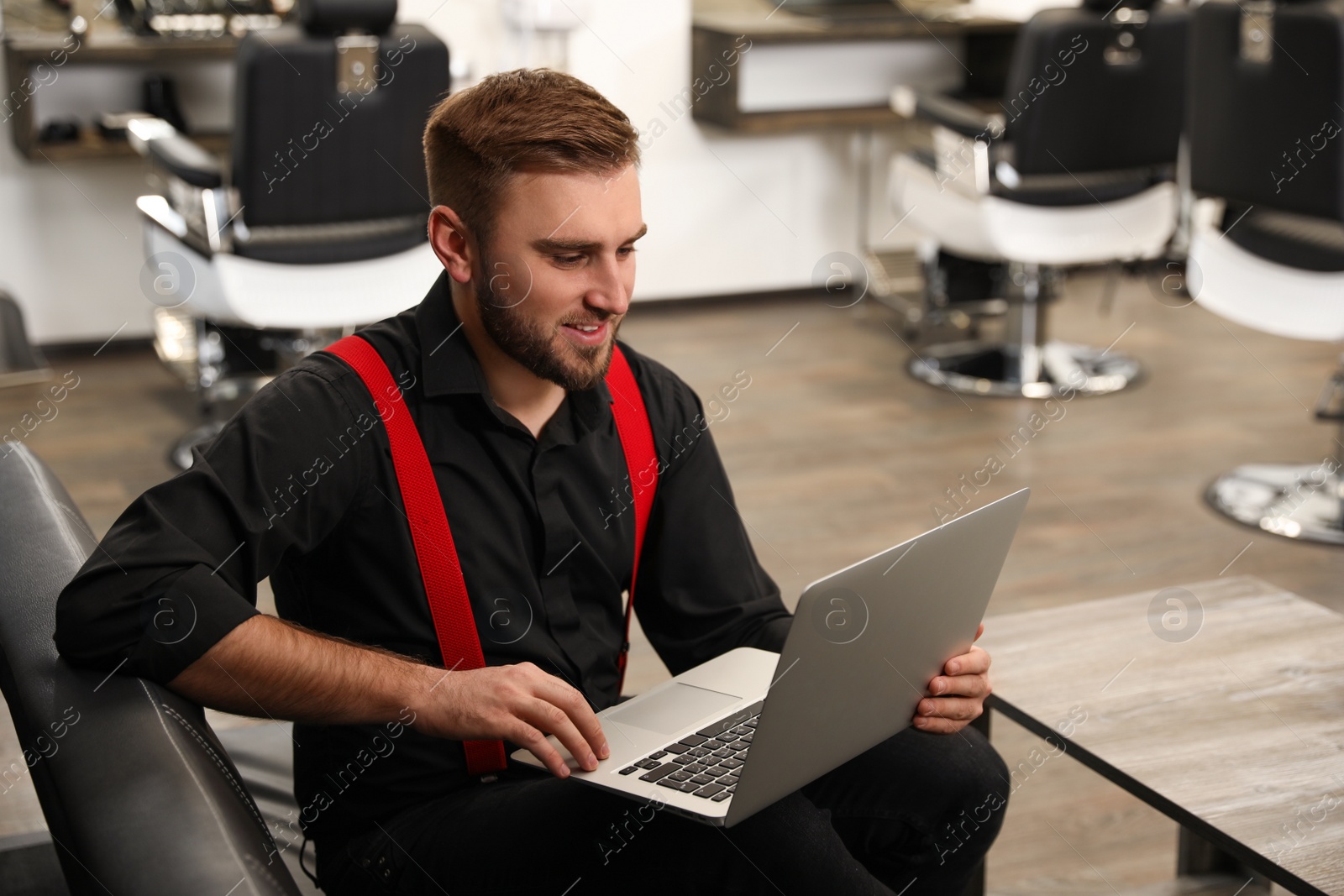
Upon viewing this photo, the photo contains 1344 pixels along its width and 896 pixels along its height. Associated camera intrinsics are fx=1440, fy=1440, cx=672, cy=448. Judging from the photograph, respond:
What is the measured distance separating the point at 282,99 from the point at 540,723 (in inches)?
Answer: 95.4

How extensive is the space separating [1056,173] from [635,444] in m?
3.03

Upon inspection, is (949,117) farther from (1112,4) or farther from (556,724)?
(556,724)

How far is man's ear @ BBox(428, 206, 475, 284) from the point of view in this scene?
4.79 feet

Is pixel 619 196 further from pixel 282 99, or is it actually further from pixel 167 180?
pixel 167 180

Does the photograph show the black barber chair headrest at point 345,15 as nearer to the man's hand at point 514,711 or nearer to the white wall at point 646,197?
the white wall at point 646,197

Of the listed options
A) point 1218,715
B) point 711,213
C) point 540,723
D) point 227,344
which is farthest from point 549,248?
point 711,213

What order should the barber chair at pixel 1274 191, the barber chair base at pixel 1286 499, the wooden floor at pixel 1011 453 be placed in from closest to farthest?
the wooden floor at pixel 1011 453, the barber chair at pixel 1274 191, the barber chair base at pixel 1286 499

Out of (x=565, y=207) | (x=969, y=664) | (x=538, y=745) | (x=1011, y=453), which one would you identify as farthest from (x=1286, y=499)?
(x=538, y=745)

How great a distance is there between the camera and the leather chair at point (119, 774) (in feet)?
3.35

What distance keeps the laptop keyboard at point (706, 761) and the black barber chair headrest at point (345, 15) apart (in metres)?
2.39

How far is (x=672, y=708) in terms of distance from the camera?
1.43m

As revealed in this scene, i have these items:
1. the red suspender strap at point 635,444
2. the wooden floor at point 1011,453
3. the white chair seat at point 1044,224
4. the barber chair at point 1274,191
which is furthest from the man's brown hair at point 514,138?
the white chair seat at point 1044,224

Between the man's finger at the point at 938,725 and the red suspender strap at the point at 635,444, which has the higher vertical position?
the red suspender strap at the point at 635,444

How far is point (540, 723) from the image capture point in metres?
1.26
